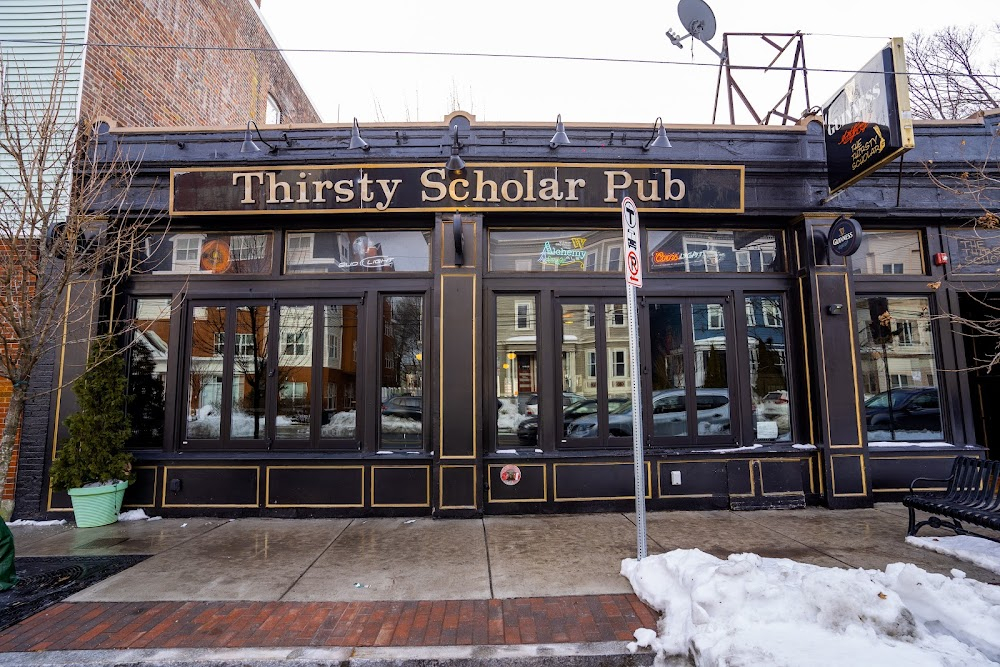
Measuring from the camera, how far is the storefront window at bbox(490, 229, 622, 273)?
741 centimetres

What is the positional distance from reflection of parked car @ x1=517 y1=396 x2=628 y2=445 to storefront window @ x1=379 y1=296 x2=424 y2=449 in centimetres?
142

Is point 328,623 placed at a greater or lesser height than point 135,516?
lesser

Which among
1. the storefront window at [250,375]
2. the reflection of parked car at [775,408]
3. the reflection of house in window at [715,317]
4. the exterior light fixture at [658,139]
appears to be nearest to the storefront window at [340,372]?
the storefront window at [250,375]

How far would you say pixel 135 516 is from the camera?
6777mm

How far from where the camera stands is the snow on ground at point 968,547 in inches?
189

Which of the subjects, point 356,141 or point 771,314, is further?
point 771,314

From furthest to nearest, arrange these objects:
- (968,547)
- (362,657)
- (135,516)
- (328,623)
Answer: (135,516) < (968,547) < (328,623) < (362,657)

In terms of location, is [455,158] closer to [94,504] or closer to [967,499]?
[94,504]

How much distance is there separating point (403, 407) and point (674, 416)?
3808mm

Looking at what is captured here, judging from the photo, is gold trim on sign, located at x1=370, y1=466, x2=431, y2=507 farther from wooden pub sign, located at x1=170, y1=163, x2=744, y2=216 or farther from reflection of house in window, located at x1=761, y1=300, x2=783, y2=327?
reflection of house in window, located at x1=761, y1=300, x2=783, y2=327

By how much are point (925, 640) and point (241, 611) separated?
491cm

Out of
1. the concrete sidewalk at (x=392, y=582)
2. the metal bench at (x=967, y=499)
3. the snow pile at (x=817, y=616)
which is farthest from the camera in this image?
the metal bench at (x=967, y=499)

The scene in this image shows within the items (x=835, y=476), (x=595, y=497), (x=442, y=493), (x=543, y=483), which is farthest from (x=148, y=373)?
(x=835, y=476)

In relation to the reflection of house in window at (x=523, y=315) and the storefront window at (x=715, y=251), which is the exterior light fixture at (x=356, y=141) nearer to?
the reflection of house in window at (x=523, y=315)
